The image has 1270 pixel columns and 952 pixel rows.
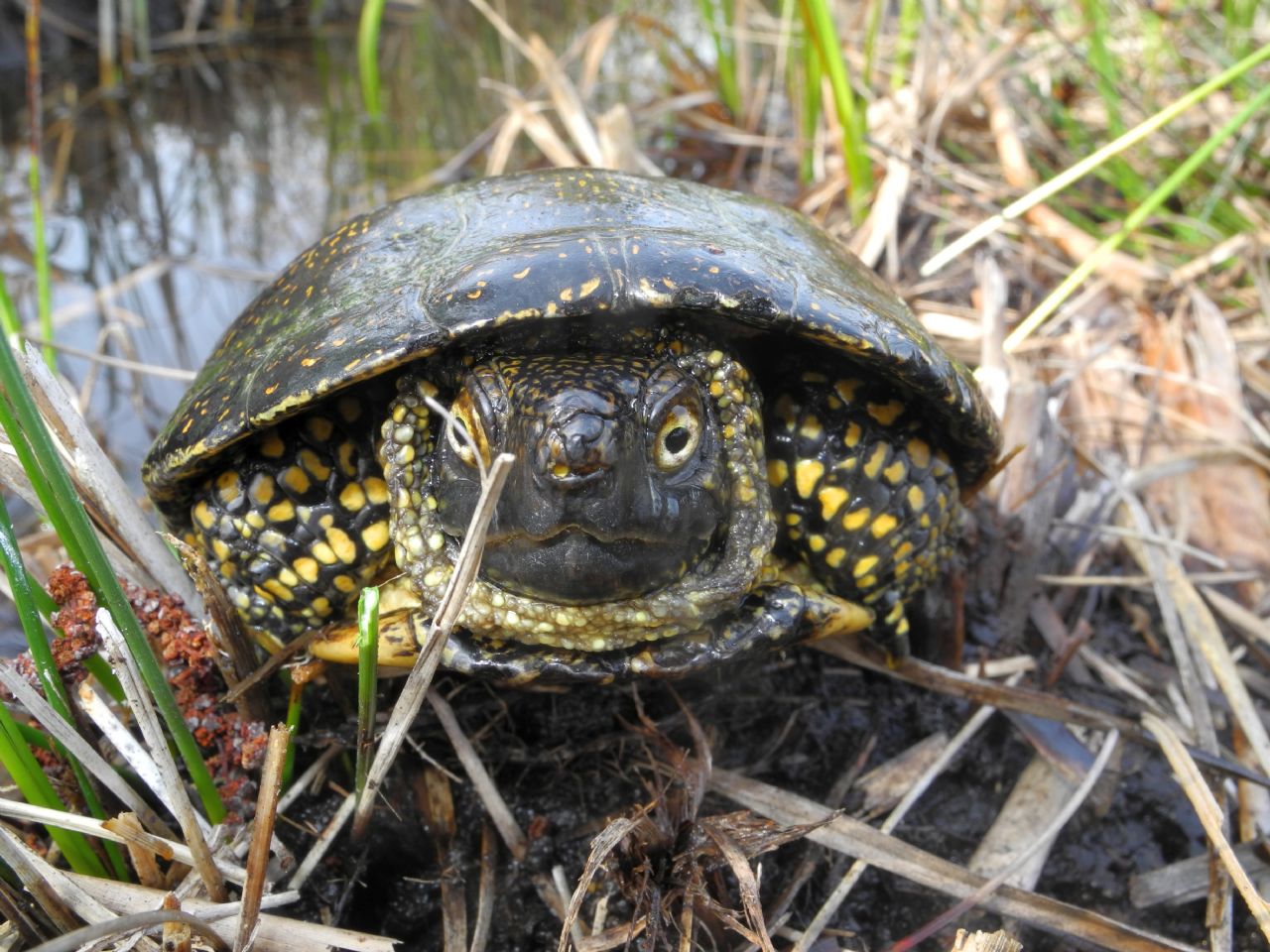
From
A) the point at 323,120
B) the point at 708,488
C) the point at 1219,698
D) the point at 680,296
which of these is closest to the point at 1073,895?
the point at 1219,698

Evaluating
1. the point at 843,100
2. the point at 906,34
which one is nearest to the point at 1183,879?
the point at 843,100

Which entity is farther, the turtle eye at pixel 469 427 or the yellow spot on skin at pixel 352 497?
the yellow spot on skin at pixel 352 497

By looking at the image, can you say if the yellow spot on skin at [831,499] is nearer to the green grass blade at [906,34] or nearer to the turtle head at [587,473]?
the turtle head at [587,473]

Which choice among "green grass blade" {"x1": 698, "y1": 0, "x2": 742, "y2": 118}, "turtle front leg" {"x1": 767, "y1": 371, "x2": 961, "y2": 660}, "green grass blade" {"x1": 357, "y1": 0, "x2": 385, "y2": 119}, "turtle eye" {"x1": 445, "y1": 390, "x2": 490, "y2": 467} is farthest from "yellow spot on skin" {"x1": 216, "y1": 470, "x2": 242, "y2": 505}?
"green grass blade" {"x1": 698, "y1": 0, "x2": 742, "y2": 118}

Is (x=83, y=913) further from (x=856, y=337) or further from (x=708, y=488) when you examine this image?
(x=856, y=337)

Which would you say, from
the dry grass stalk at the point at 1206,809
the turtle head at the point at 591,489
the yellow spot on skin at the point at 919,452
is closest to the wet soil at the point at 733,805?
the dry grass stalk at the point at 1206,809

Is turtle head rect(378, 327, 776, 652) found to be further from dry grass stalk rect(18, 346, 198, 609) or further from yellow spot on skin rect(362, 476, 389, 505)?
dry grass stalk rect(18, 346, 198, 609)

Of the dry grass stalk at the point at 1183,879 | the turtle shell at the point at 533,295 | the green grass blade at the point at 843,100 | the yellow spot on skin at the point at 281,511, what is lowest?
the dry grass stalk at the point at 1183,879
